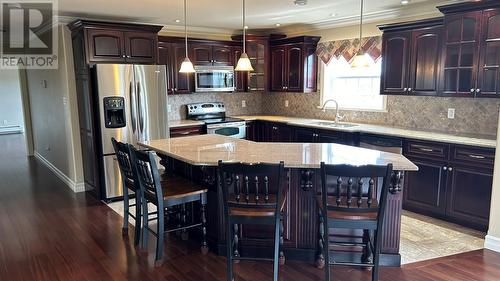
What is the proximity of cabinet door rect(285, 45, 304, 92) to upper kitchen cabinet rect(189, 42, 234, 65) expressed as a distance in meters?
0.97

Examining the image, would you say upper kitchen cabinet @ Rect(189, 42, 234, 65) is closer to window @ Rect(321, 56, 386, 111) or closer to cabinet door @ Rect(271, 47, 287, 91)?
cabinet door @ Rect(271, 47, 287, 91)

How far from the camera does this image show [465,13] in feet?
12.6

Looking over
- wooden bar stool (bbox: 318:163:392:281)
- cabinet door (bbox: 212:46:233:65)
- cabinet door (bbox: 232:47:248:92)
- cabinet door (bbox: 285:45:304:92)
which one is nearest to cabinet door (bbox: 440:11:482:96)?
wooden bar stool (bbox: 318:163:392:281)

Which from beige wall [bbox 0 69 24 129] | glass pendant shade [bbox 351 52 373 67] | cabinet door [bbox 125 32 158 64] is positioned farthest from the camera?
beige wall [bbox 0 69 24 129]

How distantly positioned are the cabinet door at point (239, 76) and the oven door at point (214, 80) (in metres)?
0.14

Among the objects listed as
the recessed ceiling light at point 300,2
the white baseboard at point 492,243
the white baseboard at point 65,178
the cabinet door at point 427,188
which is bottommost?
the white baseboard at point 492,243

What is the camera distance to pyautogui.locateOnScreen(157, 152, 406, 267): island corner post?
9.72 feet

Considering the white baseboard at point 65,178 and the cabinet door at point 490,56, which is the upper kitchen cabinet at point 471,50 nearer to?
the cabinet door at point 490,56

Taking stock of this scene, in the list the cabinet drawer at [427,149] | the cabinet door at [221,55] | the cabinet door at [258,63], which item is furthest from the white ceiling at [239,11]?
the cabinet drawer at [427,149]

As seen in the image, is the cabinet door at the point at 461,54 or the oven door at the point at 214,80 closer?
the cabinet door at the point at 461,54

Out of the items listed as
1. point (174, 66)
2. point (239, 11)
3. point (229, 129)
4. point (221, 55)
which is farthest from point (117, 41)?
point (229, 129)

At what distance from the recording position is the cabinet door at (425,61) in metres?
4.23

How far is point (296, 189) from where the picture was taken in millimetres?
3051

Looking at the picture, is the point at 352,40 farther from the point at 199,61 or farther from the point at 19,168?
the point at 19,168
